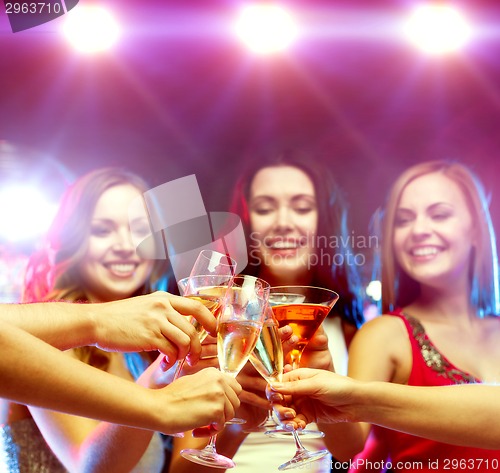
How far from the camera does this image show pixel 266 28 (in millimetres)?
3625

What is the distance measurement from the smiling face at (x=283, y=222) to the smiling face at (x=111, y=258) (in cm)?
58

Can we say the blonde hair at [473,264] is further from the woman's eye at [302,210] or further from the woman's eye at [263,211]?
the woman's eye at [263,211]

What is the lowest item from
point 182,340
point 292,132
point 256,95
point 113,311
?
point 182,340

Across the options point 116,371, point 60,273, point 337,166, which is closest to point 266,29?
point 337,166

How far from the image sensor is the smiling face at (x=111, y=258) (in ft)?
10.4

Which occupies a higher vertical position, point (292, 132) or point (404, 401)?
point (292, 132)

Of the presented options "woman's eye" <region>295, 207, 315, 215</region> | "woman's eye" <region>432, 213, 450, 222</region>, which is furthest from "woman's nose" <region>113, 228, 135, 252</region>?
"woman's eye" <region>432, 213, 450, 222</region>

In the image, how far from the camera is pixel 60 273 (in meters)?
3.17

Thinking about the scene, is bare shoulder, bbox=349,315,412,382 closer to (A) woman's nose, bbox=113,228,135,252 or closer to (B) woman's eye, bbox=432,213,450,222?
(B) woman's eye, bbox=432,213,450,222

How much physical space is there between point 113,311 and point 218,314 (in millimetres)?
245

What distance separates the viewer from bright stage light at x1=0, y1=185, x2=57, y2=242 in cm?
330

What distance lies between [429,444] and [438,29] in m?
2.32

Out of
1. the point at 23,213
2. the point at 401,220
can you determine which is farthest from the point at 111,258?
the point at 401,220

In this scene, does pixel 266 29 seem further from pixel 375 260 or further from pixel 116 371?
pixel 116 371
